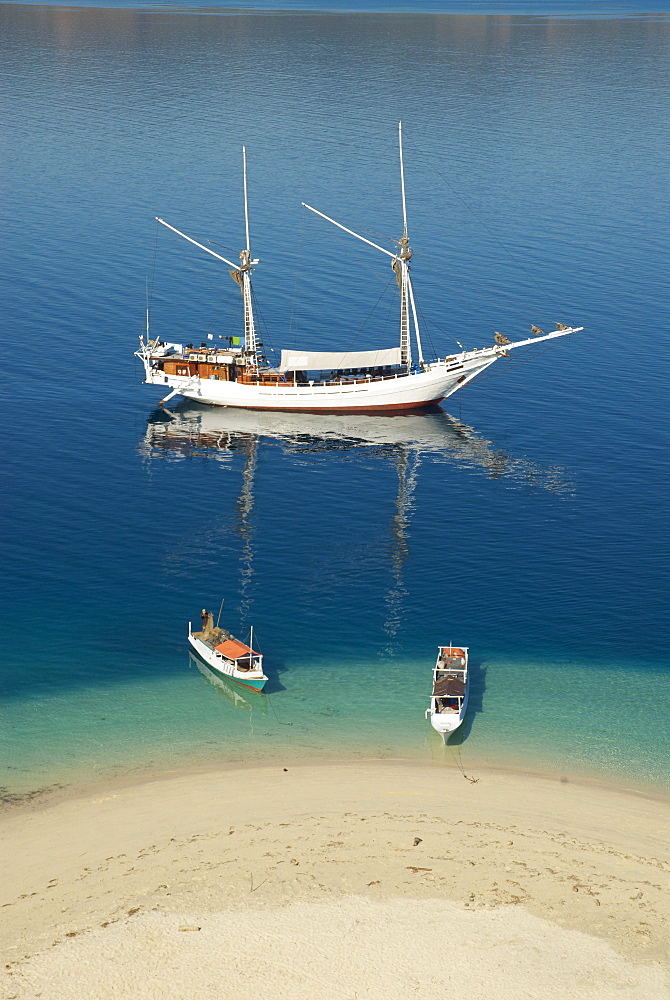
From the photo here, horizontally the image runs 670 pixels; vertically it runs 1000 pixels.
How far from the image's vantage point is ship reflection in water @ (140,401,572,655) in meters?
116

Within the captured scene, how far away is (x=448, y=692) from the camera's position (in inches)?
2987

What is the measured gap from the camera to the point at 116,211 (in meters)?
196

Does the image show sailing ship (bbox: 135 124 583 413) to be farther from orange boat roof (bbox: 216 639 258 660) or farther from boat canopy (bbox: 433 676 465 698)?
boat canopy (bbox: 433 676 465 698)

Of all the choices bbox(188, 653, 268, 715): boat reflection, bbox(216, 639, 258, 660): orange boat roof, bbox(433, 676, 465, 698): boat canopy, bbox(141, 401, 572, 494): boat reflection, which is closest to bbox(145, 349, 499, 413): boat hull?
bbox(141, 401, 572, 494): boat reflection

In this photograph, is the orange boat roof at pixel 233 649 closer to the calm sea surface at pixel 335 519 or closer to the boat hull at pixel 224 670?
the boat hull at pixel 224 670

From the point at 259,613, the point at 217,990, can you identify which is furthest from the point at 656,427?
the point at 217,990

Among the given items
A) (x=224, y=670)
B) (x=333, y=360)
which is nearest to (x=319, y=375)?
(x=333, y=360)

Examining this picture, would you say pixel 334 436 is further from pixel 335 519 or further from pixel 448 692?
pixel 448 692

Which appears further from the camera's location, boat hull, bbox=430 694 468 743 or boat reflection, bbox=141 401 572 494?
boat reflection, bbox=141 401 572 494

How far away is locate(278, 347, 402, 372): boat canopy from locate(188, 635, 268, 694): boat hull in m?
54.6

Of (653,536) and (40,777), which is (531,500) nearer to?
(653,536)

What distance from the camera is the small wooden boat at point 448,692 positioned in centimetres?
7419

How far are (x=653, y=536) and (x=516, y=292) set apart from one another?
67.8m

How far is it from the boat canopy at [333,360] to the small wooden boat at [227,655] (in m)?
53.0
